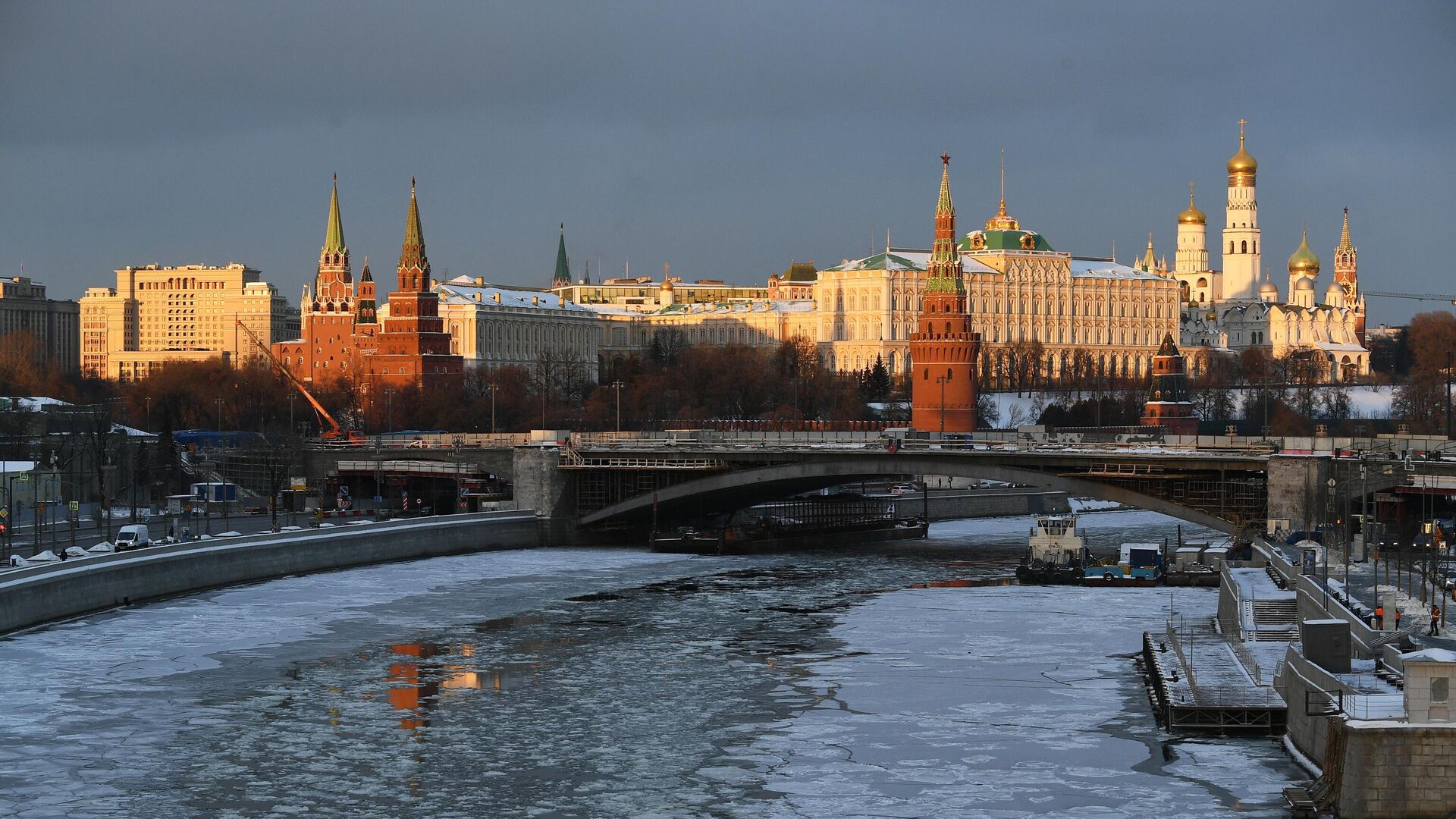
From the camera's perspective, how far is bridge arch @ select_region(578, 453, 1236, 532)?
62.2 meters

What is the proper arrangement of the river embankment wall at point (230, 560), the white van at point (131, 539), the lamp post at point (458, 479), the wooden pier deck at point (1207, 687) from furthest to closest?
1. the lamp post at point (458, 479)
2. the white van at point (131, 539)
3. the river embankment wall at point (230, 560)
4. the wooden pier deck at point (1207, 687)

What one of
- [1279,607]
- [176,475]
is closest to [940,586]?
[1279,607]

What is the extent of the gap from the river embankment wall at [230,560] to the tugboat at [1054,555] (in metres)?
18.4

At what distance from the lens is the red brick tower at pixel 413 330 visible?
518 feet

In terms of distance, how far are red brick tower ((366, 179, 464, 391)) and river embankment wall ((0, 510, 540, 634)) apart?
86083 mm

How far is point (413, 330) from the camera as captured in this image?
6280 inches

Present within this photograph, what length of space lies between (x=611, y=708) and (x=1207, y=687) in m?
9.94

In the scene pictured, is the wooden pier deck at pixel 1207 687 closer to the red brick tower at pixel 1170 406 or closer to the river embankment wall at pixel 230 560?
the river embankment wall at pixel 230 560

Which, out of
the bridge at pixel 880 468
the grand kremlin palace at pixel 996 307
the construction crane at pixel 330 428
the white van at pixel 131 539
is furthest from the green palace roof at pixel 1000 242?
the white van at pixel 131 539

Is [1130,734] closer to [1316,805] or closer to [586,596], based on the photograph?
[1316,805]

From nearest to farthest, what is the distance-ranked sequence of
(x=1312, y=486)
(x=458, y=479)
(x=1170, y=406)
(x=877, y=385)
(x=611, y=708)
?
(x=611, y=708), (x=1312, y=486), (x=458, y=479), (x=1170, y=406), (x=877, y=385)

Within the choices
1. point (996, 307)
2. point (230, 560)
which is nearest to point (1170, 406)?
point (996, 307)

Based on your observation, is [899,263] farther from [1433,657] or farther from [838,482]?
[1433,657]

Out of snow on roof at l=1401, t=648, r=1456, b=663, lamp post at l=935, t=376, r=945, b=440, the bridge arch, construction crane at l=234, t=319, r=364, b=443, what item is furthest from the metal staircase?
lamp post at l=935, t=376, r=945, b=440
